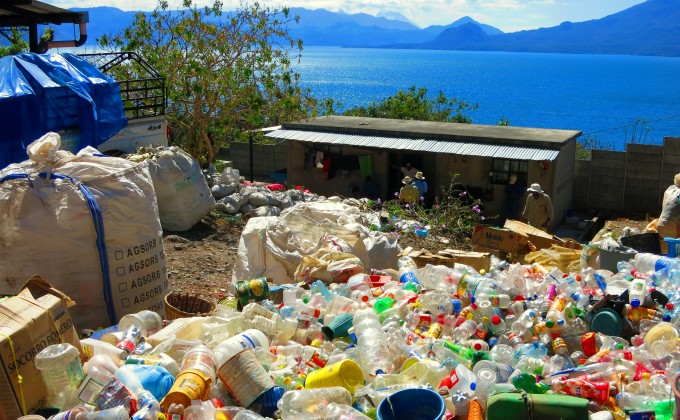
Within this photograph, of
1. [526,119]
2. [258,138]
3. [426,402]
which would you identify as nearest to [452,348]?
Answer: [426,402]

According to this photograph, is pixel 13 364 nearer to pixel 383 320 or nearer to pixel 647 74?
pixel 383 320

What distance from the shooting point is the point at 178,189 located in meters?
8.99

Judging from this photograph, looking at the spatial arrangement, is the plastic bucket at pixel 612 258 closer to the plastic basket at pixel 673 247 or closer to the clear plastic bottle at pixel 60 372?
the plastic basket at pixel 673 247

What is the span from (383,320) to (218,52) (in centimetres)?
1006

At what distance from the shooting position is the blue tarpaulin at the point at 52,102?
798cm

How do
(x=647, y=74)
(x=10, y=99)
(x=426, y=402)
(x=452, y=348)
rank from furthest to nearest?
(x=647, y=74) → (x=10, y=99) → (x=452, y=348) → (x=426, y=402)

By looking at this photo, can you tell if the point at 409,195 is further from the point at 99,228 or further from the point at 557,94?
the point at 557,94

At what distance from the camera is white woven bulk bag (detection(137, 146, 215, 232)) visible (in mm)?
8852

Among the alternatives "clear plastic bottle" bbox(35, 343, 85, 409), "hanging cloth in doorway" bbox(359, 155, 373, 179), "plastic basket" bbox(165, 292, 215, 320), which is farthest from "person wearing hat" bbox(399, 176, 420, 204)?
"clear plastic bottle" bbox(35, 343, 85, 409)

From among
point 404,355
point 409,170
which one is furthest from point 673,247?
point 409,170

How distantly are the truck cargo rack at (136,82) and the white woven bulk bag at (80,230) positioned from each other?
499cm

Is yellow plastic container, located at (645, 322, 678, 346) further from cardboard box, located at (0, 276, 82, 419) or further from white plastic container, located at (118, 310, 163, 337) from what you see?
cardboard box, located at (0, 276, 82, 419)

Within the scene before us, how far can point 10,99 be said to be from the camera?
7.88 meters

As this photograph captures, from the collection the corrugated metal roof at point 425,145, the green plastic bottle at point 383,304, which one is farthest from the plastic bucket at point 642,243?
the corrugated metal roof at point 425,145
